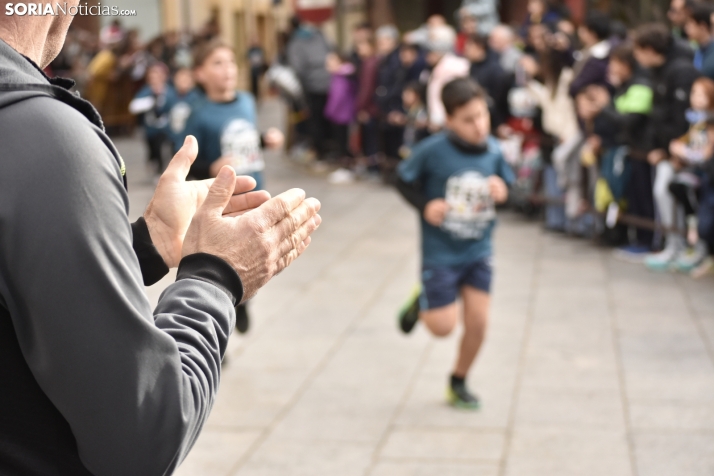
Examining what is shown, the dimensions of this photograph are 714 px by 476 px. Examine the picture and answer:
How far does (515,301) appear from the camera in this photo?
779cm

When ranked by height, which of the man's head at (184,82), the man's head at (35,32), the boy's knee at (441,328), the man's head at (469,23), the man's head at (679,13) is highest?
the man's head at (35,32)

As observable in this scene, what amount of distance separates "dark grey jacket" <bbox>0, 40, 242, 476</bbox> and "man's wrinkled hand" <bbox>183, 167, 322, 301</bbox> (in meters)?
0.20

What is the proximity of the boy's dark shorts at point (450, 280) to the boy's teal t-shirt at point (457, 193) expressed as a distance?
0.12ft

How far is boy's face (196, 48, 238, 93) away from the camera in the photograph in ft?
21.5

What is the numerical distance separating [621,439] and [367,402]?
52.9 inches

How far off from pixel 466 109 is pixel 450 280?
887 millimetres

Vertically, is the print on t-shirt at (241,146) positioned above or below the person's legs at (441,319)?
above

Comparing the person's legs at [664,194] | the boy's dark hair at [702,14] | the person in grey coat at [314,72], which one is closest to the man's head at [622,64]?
the boy's dark hair at [702,14]

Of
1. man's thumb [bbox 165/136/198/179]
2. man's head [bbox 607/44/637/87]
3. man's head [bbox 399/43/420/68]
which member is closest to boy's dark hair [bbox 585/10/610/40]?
man's head [bbox 607/44/637/87]

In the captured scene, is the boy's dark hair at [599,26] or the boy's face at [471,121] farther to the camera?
the boy's dark hair at [599,26]

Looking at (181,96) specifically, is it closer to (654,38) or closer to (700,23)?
(654,38)

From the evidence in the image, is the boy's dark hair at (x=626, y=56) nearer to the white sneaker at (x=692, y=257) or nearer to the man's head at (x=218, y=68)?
the white sneaker at (x=692, y=257)

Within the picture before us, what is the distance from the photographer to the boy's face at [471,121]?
5.46 metres

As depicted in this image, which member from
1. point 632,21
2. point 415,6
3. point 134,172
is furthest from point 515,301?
point 415,6
